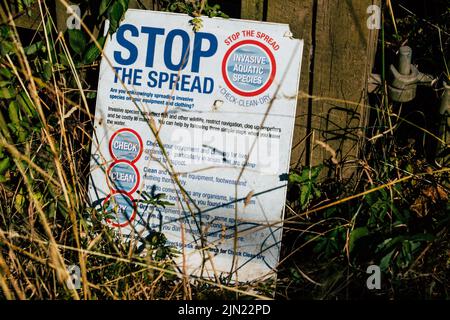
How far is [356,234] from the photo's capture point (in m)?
2.51

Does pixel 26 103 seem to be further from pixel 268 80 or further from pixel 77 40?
pixel 268 80

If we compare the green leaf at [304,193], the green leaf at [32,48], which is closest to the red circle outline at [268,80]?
the green leaf at [304,193]

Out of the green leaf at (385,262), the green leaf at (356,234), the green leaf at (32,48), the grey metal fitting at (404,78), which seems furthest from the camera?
the green leaf at (32,48)

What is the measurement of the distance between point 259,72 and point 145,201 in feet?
2.48

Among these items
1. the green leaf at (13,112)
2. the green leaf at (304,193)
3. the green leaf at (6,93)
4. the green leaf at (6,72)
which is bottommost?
the green leaf at (304,193)

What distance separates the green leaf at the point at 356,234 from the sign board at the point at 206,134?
0.32 m

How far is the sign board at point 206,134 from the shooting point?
2.66 m

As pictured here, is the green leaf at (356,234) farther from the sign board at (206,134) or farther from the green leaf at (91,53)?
the green leaf at (91,53)

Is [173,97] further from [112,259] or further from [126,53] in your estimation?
[112,259]

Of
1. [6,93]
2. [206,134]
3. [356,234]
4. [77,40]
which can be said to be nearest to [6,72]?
[6,93]

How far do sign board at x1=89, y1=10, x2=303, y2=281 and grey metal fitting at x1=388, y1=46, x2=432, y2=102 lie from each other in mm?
431

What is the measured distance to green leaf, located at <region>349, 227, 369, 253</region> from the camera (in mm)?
2500

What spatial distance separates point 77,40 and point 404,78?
4.82 ft
